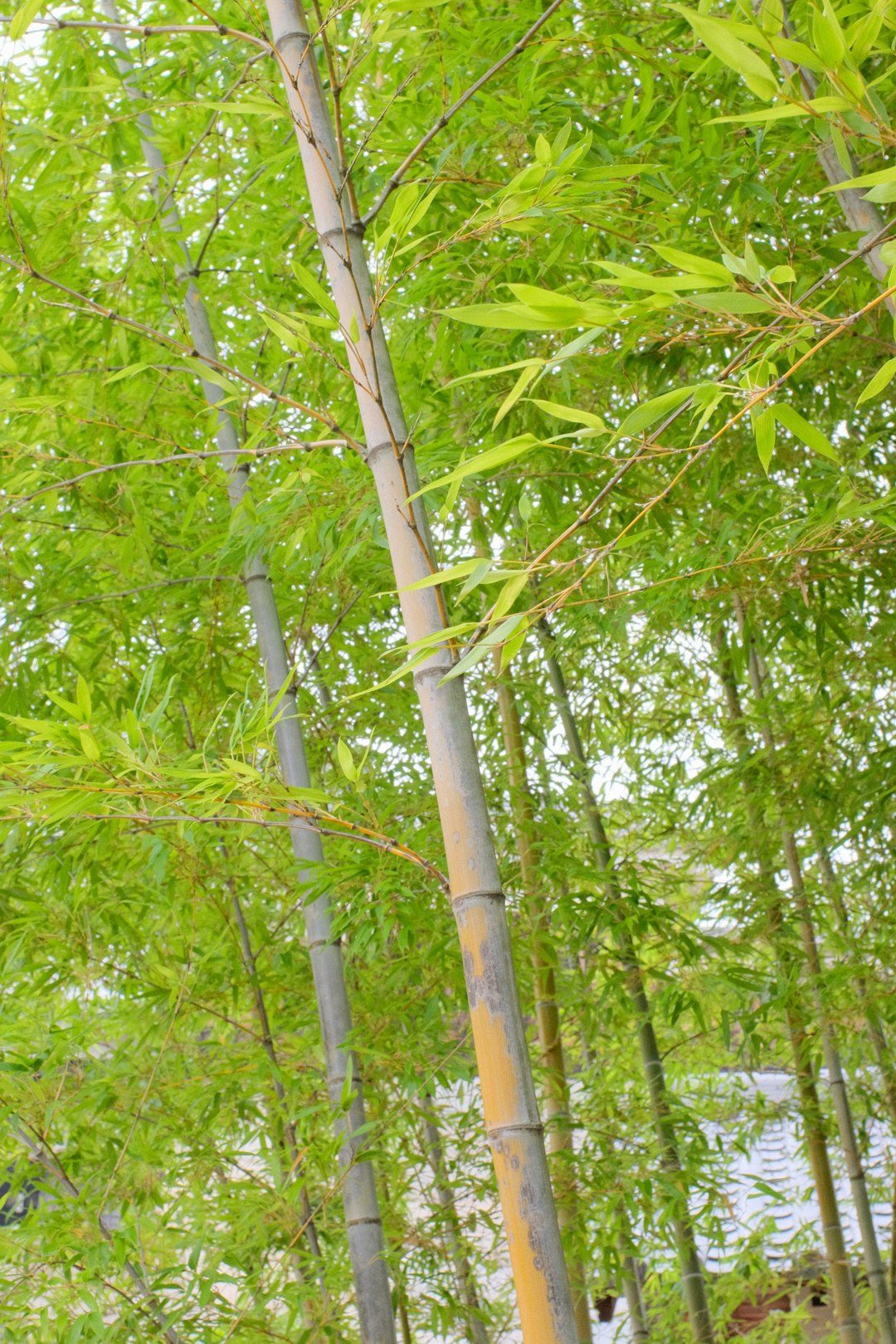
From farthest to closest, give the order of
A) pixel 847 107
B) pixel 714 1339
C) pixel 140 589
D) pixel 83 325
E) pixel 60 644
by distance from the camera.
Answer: pixel 714 1339 → pixel 60 644 → pixel 83 325 → pixel 140 589 → pixel 847 107

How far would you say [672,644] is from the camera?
3.91 metres

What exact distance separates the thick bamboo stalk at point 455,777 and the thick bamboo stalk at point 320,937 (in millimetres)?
442

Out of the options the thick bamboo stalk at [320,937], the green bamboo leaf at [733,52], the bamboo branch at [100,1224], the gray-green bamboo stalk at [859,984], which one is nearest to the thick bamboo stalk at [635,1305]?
the gray-green bamboo stalk at [859,984]

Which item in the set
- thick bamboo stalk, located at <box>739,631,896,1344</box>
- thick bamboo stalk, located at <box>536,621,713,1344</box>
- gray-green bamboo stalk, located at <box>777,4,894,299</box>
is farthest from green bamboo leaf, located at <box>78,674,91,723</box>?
thick bamboo stalk, located at <box>739,631,896,1344</box>

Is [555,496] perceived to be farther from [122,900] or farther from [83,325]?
[122,900]

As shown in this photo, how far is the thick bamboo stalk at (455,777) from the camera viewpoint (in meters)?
1.09

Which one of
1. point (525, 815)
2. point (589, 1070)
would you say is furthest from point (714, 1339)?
point (525, 815)

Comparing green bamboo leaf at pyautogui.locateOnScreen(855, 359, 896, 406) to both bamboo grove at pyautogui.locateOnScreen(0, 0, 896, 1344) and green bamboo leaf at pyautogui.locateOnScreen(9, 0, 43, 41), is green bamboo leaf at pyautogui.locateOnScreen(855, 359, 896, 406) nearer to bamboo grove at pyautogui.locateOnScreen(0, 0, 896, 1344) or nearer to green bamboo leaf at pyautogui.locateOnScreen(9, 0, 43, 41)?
bamboo grove at pyautogui.locateOnScreen(0, 0, 896, 1344)

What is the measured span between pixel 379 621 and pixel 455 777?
2.01 metres

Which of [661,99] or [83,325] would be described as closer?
[661,99]

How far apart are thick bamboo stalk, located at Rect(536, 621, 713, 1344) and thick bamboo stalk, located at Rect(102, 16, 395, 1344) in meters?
0.77

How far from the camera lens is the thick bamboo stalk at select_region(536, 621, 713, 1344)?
287 cm

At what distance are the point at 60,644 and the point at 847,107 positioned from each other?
225 cm

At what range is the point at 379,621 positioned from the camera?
320 centimetres
